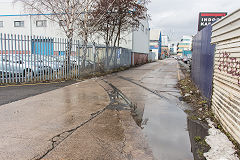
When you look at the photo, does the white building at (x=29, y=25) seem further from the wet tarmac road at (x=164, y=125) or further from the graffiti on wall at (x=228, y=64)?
the graffiti on wall at (x=228, y=64)

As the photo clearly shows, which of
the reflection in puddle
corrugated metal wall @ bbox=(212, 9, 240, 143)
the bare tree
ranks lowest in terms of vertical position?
the reflection in puddle

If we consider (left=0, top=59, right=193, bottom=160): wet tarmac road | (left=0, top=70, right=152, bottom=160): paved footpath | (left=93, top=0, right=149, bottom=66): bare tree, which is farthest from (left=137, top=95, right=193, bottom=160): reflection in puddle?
(left=93, top=0, right=149, bottom=66): bare tree

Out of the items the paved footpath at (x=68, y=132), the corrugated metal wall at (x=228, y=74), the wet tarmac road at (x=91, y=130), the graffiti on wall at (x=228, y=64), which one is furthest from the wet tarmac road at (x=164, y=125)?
the graffiti on wall at (x=228, y=64)

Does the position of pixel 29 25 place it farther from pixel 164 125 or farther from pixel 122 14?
pixel 164 125

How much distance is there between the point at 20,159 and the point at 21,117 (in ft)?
7.29

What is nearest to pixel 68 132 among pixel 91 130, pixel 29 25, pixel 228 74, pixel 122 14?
pixel 91 130

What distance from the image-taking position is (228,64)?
14.5ft

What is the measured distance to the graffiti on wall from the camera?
3.90 meters

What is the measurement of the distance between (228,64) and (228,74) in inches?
9.3

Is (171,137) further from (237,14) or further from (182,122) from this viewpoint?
(237,14)

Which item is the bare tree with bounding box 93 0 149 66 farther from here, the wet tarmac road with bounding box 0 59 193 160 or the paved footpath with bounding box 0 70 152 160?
the paved footpath with bounding box 0 70 152 160

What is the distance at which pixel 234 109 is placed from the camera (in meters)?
3.78

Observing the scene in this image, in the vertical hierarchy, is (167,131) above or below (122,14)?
below

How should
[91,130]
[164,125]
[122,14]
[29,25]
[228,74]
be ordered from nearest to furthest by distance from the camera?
[91,130] < [228,74] < [164,125] < [122,14] < [29,25]
